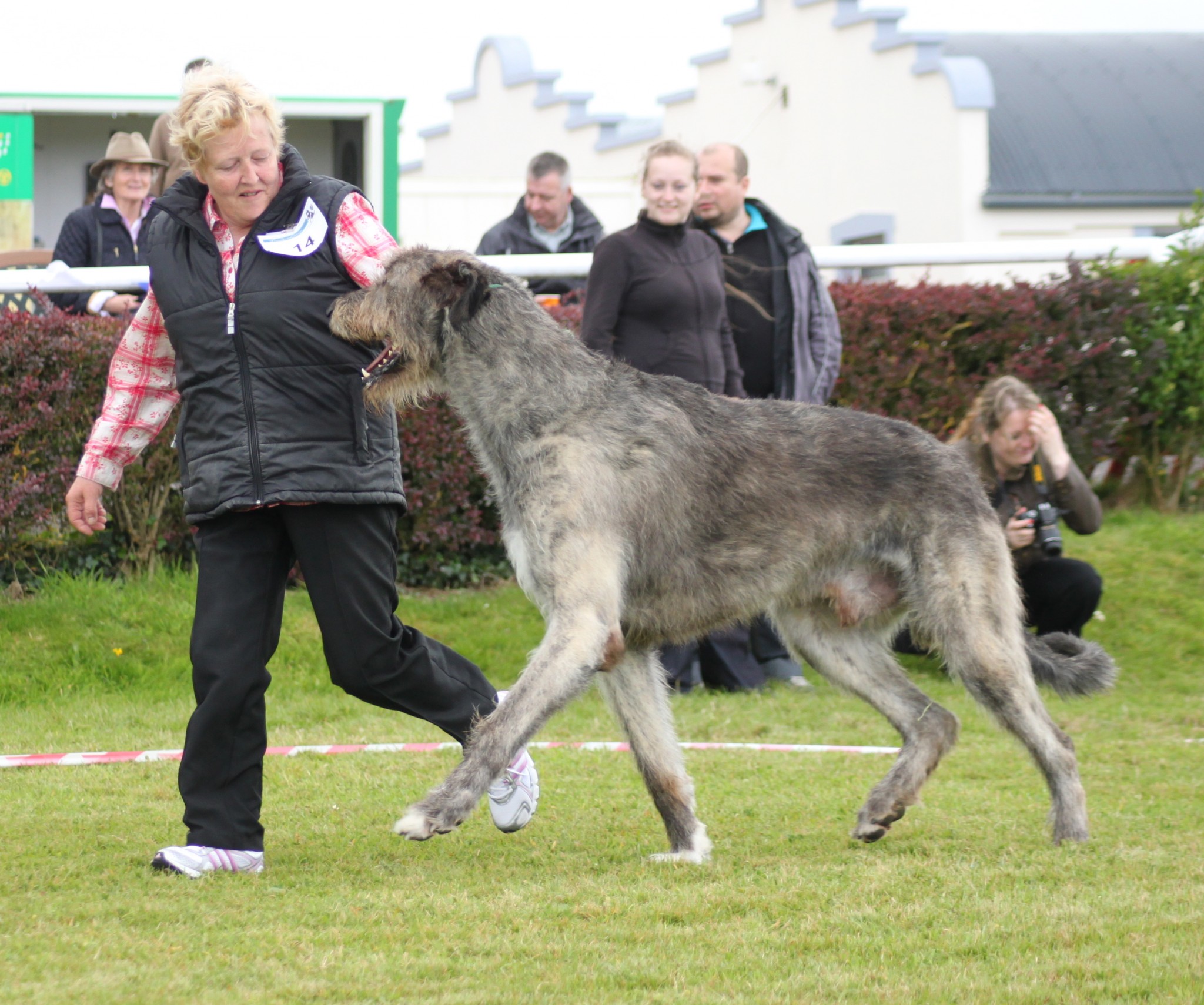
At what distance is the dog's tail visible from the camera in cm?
583

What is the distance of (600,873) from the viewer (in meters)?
4.87

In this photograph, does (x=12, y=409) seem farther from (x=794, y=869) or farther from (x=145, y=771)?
(x=794, y=869)

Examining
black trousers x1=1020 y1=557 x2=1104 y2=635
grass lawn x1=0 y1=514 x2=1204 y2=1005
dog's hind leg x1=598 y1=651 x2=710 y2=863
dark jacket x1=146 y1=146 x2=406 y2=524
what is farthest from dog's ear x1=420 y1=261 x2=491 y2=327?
black trousers x1=1020 y1=557 x2=1104 y2=635

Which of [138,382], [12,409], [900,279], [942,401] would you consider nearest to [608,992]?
[138,382]

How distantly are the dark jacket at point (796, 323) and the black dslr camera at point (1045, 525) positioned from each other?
1218mm

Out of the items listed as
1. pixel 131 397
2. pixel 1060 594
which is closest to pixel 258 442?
pixel 131 397

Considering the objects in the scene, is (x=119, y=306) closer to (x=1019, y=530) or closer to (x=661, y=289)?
(x=661, y=289)

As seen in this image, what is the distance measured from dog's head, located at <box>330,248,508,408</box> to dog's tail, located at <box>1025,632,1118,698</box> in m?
2.46

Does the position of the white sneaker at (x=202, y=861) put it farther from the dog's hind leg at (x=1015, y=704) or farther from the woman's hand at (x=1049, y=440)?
the woman's hand at (x=1049, y=440)

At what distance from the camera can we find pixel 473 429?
491 cm

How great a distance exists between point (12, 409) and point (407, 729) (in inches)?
114

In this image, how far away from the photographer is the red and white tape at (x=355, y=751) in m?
6.57

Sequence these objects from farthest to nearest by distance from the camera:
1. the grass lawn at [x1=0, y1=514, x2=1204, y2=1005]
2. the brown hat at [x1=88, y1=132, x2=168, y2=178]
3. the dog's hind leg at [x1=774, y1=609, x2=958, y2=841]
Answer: the brown hat at [x1=88, y1=132, x2=168, y2=178]
the dog's hind leg at [x1=774, y1=609, x2=958, y2=841]
the grass lawn at [x1=0, y1=514, x2=1204, y2=1005]

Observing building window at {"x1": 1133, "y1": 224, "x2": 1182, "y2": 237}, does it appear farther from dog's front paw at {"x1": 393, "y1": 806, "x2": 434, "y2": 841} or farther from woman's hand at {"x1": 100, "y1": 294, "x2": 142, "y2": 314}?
dog's front paw at {"x1": 393, "y1": 806, "x2": 434, "y2": 841}
